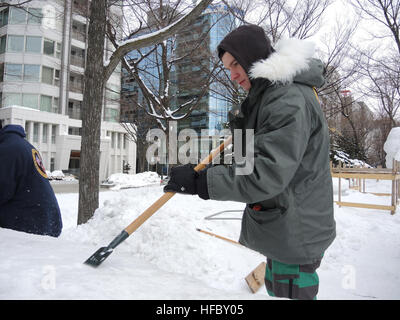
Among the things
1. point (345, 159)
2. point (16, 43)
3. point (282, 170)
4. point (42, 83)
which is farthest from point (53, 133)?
point (282, 170)

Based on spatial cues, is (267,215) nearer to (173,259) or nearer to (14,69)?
(173,259)

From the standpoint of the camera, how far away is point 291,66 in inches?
56.8

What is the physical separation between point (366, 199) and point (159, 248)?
7998 mm

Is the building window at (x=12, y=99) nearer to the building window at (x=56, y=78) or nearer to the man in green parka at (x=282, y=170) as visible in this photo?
the building window at (x=56, y=78)

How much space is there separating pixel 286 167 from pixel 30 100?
3200 centimetres

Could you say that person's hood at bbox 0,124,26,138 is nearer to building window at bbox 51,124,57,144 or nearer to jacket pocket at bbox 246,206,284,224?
jacket pocket at bbox 246,206,284,224

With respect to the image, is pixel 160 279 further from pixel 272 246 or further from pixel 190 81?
pixel 190 81

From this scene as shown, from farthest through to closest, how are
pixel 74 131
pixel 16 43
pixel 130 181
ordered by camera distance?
1. pixel 74 131
2. pixel 16 43
3. pixel 130 181

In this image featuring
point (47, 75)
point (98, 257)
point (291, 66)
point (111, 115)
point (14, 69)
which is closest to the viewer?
point (291, 66)

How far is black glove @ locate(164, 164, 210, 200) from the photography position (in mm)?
1401

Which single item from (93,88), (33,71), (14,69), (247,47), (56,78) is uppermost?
(14,69)

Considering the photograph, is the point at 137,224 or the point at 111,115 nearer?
the point at 137,224

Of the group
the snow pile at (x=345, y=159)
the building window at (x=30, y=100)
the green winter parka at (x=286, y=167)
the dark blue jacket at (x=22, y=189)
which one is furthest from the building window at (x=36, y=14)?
the snow pile at (x=345, y=159)
